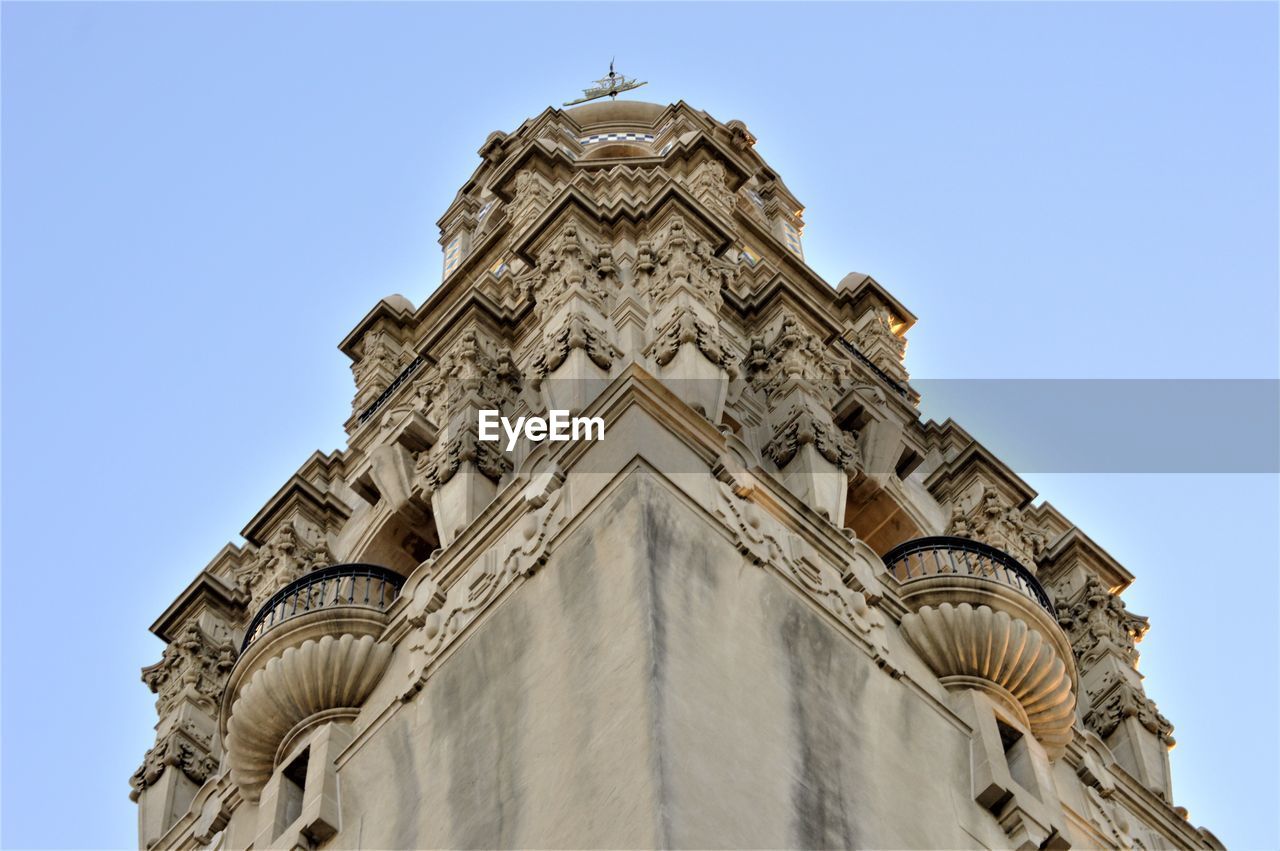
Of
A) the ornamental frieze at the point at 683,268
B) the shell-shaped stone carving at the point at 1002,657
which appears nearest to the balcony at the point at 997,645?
the shell-shaped stone carving at the point at 1002,657

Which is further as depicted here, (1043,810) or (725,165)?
(725,165)

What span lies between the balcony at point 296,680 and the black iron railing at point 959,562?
6.31 meters

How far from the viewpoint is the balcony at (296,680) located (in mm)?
29047

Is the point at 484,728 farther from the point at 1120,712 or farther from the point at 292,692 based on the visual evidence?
the point at 1120,712

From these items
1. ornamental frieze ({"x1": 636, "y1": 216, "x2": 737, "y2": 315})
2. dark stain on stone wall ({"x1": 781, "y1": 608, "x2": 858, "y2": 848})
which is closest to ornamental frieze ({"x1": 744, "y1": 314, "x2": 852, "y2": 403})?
ornamental frieze ({"x1": 636, "y1": 216, "x2": 737, "y2": 315})

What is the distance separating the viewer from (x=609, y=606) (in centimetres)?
2556

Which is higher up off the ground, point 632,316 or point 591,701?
point 632,316

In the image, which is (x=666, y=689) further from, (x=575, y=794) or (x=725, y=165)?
(x=725, y=165)

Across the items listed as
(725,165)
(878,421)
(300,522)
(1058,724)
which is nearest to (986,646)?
(1058,724)

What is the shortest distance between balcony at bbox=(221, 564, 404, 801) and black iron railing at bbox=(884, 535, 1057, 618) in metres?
6.31

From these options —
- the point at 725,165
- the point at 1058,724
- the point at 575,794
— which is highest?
the point at 725,165

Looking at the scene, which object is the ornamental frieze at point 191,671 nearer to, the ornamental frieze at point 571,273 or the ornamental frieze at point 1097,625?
the ornamental frieze at point 571,273

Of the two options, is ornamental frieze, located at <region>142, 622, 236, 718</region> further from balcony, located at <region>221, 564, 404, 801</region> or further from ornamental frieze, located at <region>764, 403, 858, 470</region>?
ornamental frieze, located at <region>764, 403, 858, 470</region>

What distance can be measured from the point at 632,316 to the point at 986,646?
7183mm
